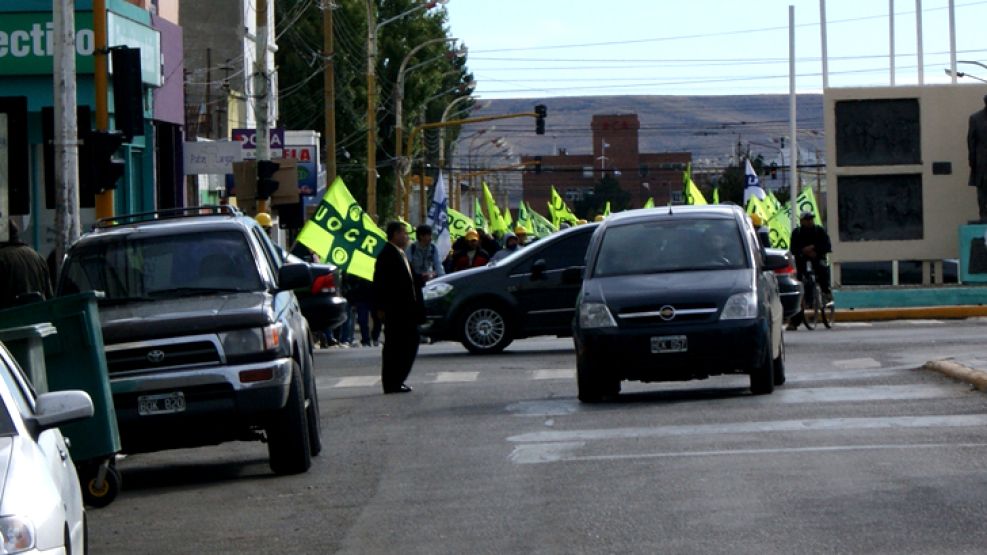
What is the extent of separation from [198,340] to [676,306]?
18.0 feet

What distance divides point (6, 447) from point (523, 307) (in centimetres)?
1878

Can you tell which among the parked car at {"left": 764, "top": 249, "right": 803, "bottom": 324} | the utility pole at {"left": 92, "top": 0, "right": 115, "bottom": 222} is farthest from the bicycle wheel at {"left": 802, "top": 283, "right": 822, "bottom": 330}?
the utility pole at {"left": 92, "top": 0, "right": 115, "bottom": 222}

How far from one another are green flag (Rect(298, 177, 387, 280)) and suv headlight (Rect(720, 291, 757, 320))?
49.4 feet

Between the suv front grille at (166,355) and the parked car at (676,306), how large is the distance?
16.4ft

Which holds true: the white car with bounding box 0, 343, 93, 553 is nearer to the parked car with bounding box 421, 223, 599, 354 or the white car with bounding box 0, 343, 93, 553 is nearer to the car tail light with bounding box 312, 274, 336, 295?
the car tail light with bounding box 312, 274, 336, 295

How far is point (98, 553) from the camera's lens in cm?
1048

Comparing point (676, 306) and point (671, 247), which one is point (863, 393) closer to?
point (676, 306)

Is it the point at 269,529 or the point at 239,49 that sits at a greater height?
the point at 239,49

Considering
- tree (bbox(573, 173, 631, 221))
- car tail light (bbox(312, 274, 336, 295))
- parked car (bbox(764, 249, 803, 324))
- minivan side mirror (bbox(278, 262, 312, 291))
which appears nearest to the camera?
minivan side mirror (bbox(278, 262, 312, 291))

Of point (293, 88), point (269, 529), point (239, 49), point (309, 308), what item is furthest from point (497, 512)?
point (293, 88)

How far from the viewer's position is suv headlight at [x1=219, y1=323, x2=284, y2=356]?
42.4 feet

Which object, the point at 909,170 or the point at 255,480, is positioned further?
the point at 909,170

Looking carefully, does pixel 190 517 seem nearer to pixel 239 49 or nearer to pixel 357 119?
pixel 239 49

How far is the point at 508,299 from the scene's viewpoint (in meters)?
26.1
